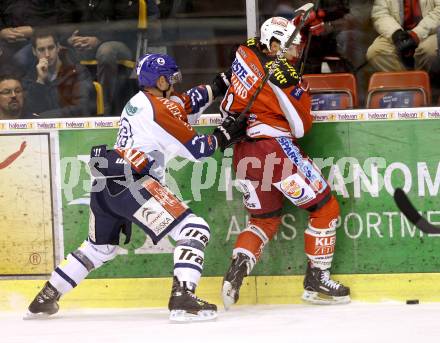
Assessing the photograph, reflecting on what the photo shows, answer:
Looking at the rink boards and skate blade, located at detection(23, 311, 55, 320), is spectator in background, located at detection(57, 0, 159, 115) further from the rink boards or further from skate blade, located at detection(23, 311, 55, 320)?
skate blade, located at detection(23, 311, 55, 320)

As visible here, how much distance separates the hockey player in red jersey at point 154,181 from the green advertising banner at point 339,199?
0.37 metres

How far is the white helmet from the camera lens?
19.4 ft

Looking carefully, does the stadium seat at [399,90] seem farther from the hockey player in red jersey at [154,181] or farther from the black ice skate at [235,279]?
the black ice skate at [235,279]

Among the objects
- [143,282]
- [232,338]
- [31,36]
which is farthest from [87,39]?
[232,338]

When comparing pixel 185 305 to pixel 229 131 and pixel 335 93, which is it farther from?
pixel 335 93

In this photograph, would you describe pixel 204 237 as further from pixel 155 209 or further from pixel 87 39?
pixel 87 39

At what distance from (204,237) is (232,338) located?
0.59m

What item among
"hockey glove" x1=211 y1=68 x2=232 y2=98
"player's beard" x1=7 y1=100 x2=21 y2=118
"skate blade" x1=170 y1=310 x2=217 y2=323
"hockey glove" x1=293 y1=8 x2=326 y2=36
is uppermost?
"hockey glove" x1=293 y1=8 x2=326 y2=36

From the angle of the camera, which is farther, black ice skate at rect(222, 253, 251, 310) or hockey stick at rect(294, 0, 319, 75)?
hockey stick at rect(294, 0, 319, 75)

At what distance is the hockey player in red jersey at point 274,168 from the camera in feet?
19.4

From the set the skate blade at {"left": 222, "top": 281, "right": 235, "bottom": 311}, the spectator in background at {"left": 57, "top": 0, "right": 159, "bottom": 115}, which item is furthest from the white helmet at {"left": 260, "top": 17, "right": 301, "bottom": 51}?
the skate blade at {"left": 222, "top": 281, "right": 235, "bottom": 311}

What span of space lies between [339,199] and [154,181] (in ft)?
3.20

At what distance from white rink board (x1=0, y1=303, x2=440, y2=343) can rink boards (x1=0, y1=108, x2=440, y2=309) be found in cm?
14

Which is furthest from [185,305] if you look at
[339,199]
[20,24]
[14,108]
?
[20,24]
